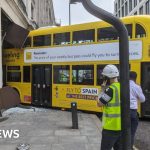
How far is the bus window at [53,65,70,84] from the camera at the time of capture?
1755 centimetres

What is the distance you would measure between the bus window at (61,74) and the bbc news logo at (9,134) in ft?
20.9

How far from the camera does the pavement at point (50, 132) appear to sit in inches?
364

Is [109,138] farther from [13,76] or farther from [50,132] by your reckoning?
[13,76]

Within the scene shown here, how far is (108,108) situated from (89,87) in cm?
1036

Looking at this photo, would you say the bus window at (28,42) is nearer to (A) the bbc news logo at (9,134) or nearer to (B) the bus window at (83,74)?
(B) the bus window at (83,74)

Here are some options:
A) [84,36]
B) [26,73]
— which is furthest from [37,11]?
[84,36]

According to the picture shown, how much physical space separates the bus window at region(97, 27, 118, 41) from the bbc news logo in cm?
585

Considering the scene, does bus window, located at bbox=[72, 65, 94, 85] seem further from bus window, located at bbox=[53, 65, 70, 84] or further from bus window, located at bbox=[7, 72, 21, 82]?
bus window, located at bbox=[7, 72, 21, 82]

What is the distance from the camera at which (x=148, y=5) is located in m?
50.8

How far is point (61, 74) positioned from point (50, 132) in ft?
22.4

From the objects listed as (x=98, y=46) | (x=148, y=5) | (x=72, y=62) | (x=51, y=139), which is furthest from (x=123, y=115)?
(x=148, y=5)

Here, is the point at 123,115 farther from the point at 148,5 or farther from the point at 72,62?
the point at 148,5

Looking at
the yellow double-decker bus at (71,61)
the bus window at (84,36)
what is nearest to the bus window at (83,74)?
the yellow double-decker bus at (71,61)

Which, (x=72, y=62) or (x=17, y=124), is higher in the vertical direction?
(x=72, y=62)
